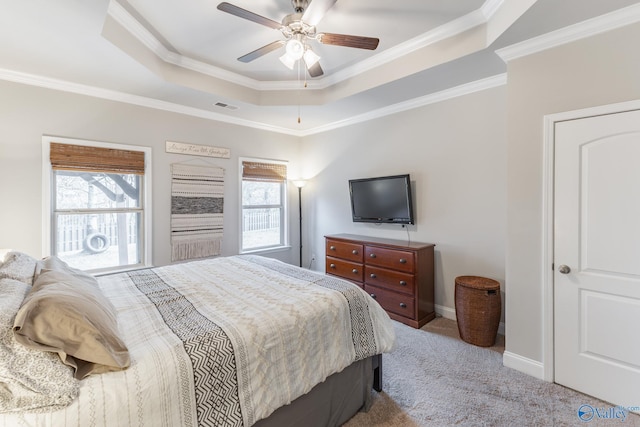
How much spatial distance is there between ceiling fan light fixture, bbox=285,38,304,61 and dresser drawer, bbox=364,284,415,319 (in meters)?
2.67

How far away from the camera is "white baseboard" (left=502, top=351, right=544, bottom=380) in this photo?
2242 millimetres

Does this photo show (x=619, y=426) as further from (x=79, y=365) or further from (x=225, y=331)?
(x=79, y=365)

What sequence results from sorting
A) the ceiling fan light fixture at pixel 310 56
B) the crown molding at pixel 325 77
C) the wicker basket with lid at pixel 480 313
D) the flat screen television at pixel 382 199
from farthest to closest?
the flat screen television at pixel 382 199
the wicker basket with lid at pixel 480 313
the crown molding at pixel 325 77
the ceiling fan light fixture at pixel 310 56

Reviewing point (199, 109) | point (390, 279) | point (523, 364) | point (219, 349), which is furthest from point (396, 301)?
point (199, 109)

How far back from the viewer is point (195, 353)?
4.13ft

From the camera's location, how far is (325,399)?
5.50 ft

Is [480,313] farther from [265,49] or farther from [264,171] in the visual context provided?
[264,171]

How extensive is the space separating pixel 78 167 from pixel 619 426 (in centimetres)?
506

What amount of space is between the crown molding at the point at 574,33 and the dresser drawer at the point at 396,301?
8.23 feet

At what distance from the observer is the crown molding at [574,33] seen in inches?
72.4

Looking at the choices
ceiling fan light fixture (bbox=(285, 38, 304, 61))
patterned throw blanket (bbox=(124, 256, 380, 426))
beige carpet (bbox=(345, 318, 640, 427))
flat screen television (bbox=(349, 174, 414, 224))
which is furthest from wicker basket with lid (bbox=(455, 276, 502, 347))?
ceiling fan light fixture (bbox=(285, 38, 304, 61))

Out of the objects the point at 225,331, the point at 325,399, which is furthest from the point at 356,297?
the point at 225,331

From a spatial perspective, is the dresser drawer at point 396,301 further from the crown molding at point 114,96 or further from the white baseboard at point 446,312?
the crown molding at point 114,96

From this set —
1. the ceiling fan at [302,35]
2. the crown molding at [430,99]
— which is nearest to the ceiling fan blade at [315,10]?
the ceiling fan at [302,35]
